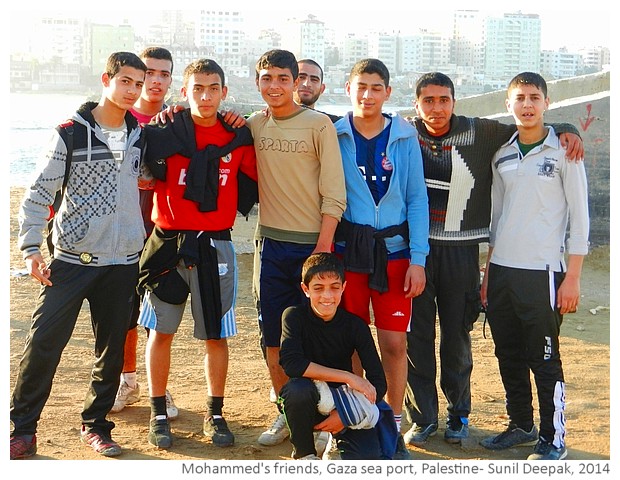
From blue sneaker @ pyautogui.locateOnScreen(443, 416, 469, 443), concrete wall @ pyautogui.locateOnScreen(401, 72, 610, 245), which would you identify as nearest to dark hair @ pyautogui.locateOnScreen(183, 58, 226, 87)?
blue sneaker @ pyautogui.locateOnScreen(443, 416, 469, 443)

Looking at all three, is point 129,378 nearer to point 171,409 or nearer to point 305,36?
point 171,409

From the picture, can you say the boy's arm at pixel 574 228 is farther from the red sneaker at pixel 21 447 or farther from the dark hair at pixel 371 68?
the red sneaker at pixel 21 447

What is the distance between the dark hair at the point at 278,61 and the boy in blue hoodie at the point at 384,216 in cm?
34

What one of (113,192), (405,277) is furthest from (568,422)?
(113,192)

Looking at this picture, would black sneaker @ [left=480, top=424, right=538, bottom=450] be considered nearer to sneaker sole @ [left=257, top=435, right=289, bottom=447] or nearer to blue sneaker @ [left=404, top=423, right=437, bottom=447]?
blue sneaker @ [left=404, top=423, right=437, bottom=447]

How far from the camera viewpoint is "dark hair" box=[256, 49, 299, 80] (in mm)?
4391

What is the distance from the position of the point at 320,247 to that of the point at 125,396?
1.83 m

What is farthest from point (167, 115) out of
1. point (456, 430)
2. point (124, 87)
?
point (456, 430)

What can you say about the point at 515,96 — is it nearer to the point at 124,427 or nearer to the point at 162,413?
the point at 162,413

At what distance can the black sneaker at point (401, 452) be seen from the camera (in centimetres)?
433

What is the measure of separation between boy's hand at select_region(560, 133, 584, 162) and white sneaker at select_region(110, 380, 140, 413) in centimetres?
310

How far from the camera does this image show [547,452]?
436cm

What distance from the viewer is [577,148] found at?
425 centimetres
